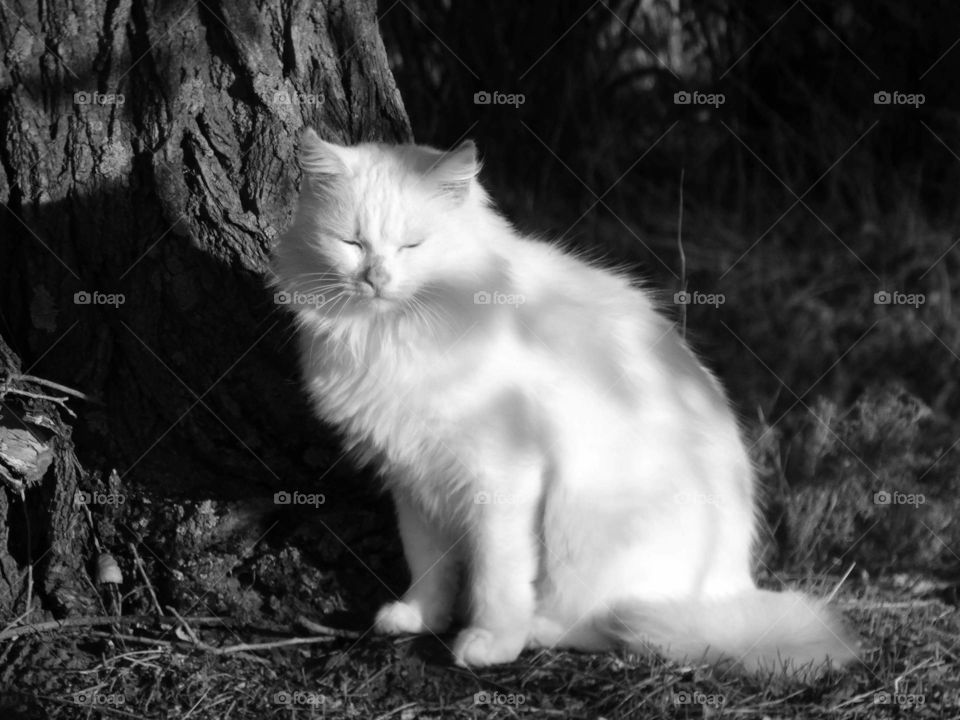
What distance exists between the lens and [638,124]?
6.06m

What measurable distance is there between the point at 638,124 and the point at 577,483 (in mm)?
3694
